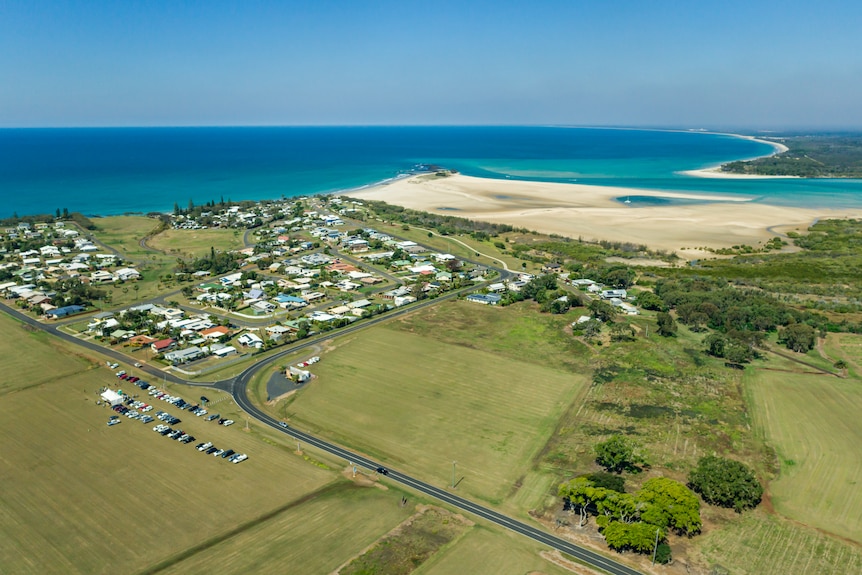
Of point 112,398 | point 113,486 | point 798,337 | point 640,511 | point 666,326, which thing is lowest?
point 113,486

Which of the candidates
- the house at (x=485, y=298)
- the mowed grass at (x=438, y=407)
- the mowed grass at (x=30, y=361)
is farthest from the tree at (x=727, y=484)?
the mowed grass at (x=30, y=361)

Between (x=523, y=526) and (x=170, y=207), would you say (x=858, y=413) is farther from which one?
(x=170, y=207)

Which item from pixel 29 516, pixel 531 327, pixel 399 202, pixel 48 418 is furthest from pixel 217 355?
pixel 399 202

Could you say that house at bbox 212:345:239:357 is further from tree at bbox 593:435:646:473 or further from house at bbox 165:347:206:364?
tree at bbox 593:435:646:473

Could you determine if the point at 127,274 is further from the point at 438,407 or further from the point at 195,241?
the point at 438,407

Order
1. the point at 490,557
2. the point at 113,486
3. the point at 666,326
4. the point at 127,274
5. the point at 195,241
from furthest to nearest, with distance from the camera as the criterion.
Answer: the point at 195,241 < the point at 127,274 < the point at 666,326 < the point at 113,486 < the point at 490,557

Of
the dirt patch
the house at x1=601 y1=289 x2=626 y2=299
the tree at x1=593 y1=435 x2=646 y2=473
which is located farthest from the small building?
the house at x1=601 y1=289 x2=626 y2=299

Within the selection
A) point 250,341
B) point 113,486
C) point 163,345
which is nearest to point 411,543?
point 113,486
